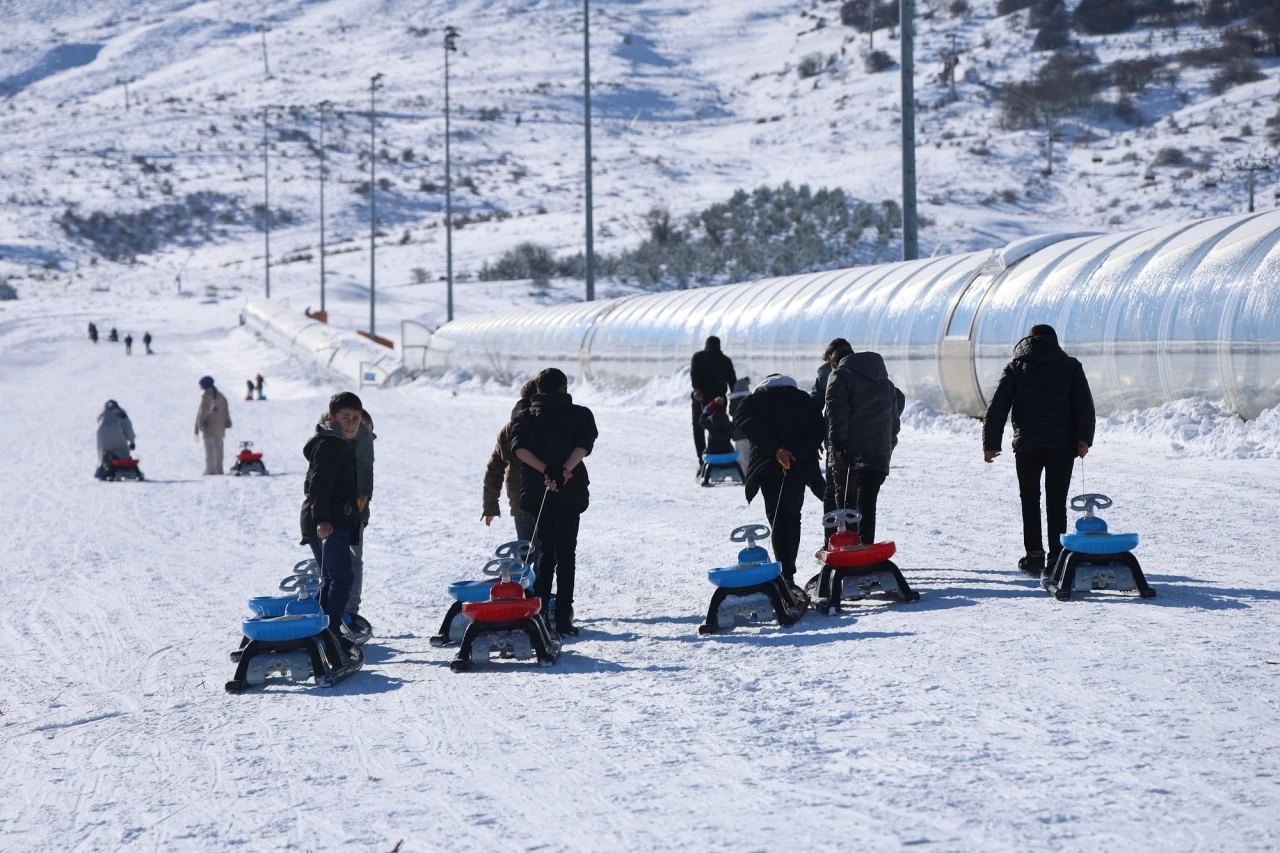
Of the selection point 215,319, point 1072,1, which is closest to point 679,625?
point 215,319

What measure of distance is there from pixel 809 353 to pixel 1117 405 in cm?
801

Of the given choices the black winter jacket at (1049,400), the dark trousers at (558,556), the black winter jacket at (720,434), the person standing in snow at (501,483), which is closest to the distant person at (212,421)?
the black winter jacket at (720,434)

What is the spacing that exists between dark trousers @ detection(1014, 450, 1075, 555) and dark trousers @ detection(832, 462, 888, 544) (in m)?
0.92

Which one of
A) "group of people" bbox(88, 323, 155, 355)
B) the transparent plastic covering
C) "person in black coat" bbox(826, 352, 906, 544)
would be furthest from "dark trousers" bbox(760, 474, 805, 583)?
"group of people" bbox(88, 323, 155, 355)

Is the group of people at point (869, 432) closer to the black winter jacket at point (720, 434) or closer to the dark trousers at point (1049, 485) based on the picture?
the dark trousers at point (1049, 485)

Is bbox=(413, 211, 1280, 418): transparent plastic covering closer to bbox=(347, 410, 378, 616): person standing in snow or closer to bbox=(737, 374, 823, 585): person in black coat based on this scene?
bbox=(737, 374, 823, 585): person in black coat

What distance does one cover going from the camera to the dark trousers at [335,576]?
868 centimetres

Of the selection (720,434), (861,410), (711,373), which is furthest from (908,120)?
(861,410)

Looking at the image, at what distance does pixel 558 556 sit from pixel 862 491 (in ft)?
7.02

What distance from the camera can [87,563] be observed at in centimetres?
1401

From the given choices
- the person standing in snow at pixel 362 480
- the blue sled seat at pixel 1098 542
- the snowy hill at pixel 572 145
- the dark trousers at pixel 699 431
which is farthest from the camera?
the snowy hill at pixel 572 145

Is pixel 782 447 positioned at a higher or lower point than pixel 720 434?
higher

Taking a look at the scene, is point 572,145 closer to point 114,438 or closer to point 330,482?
point 114,438

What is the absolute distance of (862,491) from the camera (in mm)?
9641
